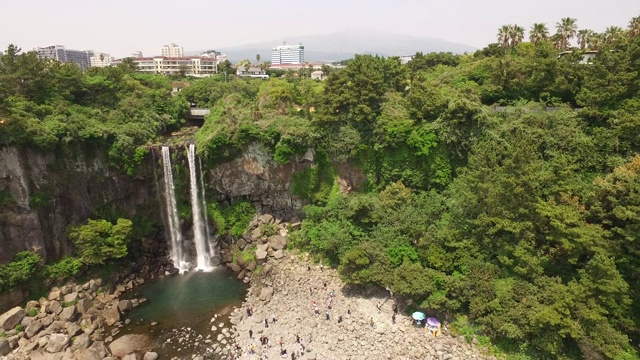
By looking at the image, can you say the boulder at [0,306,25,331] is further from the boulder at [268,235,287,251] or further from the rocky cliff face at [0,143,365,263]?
the boulder at [268,235,287,251]

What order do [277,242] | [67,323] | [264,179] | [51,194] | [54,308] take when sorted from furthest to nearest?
[264,179]
[277,242]
[51,194]
[54,308]
[67,323]

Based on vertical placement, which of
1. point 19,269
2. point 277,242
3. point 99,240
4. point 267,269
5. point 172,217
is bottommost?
point 267,269

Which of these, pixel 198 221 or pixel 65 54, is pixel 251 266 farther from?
pixel 65 54

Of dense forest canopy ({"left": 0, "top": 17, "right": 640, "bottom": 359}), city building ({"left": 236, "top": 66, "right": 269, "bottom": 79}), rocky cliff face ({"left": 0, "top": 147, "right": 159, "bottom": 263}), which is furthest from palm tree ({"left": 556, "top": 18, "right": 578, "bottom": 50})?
city building ({"left": 236, "top": 66, "right": 269, "bottom": 79})

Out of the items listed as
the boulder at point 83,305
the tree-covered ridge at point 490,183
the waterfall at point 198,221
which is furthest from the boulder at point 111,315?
the tree-covered ridge at point 490,183

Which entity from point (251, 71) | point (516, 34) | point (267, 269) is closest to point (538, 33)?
point (516, 34)

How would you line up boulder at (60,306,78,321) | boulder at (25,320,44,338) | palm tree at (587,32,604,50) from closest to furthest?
boulder at (25,320,44,338)
boulder at (60,306,78,321)
palm tree at (587,32,604,50)

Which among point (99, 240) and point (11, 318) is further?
point (99, 240)
